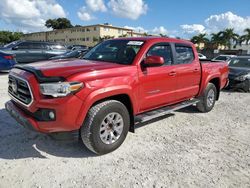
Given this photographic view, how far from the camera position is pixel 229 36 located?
53031 millimetres

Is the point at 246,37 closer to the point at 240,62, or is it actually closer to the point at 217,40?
the point at 217,40

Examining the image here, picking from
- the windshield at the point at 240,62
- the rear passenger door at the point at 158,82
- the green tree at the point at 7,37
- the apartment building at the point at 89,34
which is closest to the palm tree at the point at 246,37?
the apartment building at the point at 89,34

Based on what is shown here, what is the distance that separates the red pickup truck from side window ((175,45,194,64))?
0.02 metres

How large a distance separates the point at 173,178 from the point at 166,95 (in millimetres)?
1919

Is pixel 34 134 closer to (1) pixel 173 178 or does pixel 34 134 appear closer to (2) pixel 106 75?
(2) pixel 106 75

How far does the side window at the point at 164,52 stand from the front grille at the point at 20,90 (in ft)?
7.58

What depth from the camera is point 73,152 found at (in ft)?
12.2

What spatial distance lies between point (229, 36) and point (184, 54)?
54018 mm

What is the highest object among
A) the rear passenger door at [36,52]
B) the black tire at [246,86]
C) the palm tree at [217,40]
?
the palm tree at [217,40]

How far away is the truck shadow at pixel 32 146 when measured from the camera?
3.62 m

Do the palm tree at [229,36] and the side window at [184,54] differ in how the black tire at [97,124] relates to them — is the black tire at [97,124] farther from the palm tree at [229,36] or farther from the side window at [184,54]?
the palm tree at [229,36]

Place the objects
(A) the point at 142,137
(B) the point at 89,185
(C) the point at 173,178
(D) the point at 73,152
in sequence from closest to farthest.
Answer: (B) the point at 89,185 < (C) the point at 173,178 < (D) the point at 73,152 < (A) the point at 142,137

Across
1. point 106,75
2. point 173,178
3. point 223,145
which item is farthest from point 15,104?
point 223,145

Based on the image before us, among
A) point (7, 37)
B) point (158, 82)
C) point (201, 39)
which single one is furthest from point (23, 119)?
point (7, 37)
